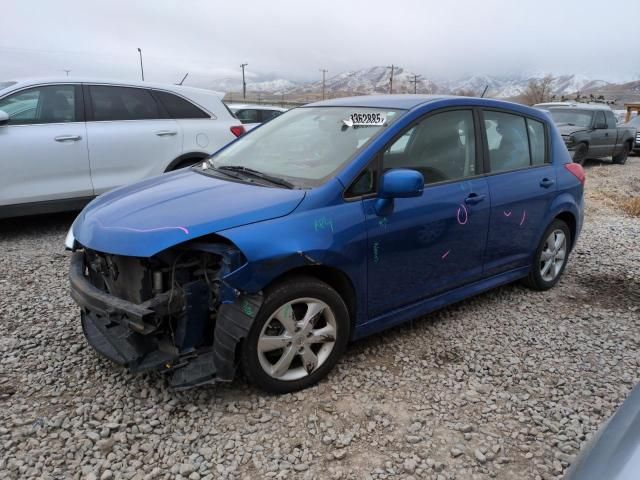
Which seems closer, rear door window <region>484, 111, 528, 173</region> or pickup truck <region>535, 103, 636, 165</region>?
rear door window <region>484, 111, 528, 173</region>

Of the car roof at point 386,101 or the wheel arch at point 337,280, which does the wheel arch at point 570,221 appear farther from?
the wheel arch at point 337,280

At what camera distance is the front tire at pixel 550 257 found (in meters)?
4.35

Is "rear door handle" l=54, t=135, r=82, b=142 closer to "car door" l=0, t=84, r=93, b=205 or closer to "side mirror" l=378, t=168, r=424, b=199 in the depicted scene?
"car door" l=0, t=84, r=93, b=205

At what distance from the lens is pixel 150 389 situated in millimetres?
2898

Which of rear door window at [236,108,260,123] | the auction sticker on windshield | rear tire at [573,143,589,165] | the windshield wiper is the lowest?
rear tire at [573,143,589,165]

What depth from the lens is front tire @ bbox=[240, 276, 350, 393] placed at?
8.70 ft

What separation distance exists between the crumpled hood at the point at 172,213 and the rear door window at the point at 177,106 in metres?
3.42

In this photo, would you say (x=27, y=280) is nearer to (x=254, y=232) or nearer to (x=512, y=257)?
(x=254, y=232)

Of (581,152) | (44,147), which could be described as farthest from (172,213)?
(581,152)

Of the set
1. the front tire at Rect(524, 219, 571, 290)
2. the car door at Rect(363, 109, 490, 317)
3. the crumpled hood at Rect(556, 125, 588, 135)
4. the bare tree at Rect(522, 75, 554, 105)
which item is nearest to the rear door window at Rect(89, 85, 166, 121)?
the car door at Rect(363, 109, 490, 317)

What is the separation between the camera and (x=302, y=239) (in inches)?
106

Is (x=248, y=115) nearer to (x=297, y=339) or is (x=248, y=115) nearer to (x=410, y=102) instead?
(x=410, y=102)


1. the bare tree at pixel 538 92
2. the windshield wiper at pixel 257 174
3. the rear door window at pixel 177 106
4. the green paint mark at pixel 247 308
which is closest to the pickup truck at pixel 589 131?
the rear door window at pixel 177 106

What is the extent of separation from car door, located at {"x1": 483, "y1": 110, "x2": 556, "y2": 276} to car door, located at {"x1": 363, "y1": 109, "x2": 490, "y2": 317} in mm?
153
